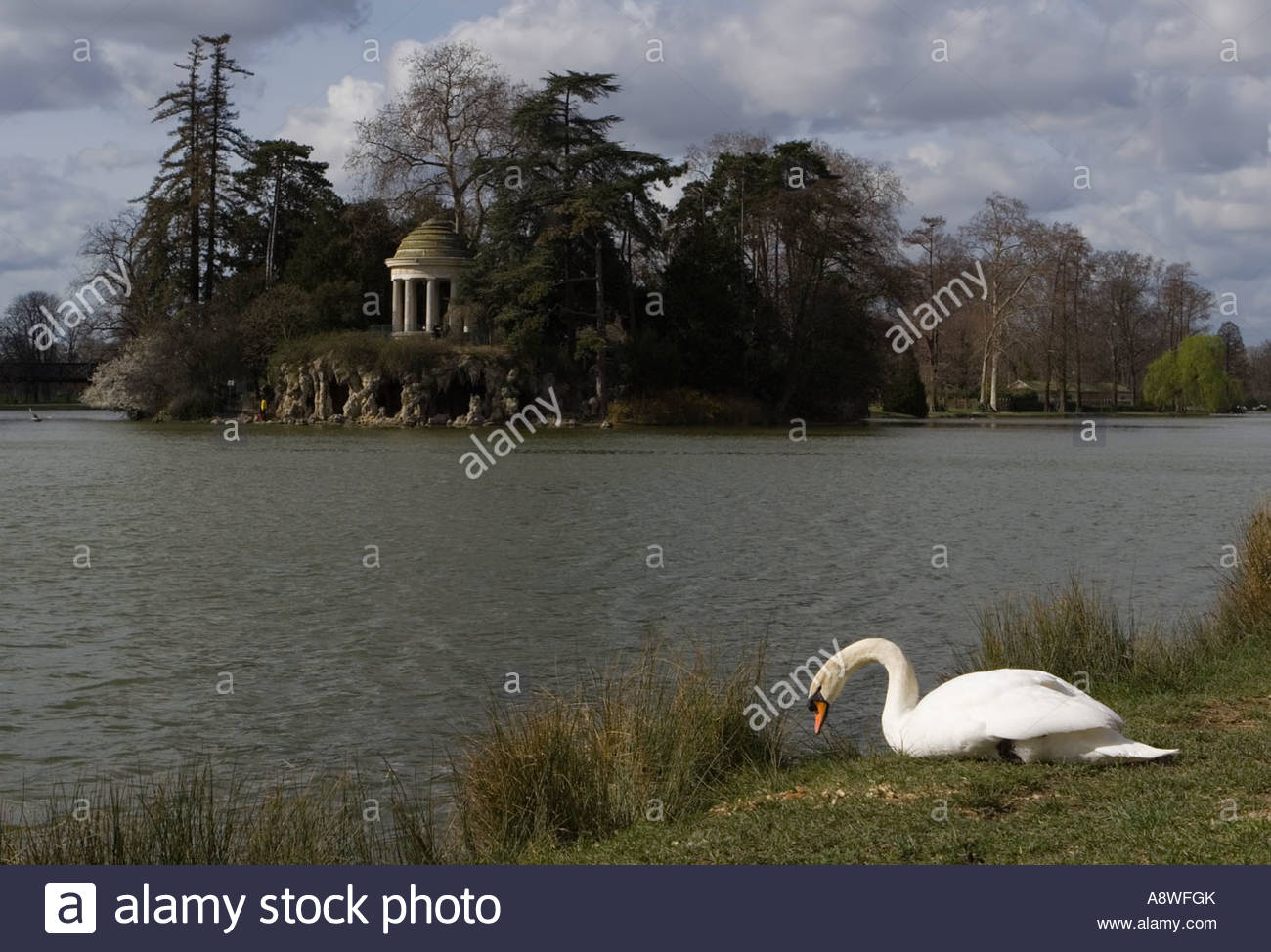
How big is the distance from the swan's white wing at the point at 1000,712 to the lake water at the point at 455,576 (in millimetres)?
1677

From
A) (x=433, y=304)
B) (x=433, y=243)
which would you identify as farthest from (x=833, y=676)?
(x=433, y=243)

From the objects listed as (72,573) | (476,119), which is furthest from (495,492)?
(476,119)

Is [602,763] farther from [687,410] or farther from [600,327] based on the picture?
[687,410]

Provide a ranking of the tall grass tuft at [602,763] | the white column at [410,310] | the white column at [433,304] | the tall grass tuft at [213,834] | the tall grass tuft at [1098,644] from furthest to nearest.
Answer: the white column at [410,310], the white column at [433,304], the tall grass tuft at [1098,644], the tall grass tuft at [602,763], the tall grass tuft at [213,834]

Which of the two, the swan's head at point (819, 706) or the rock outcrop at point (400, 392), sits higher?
the rock outcrop at point (400, 392)

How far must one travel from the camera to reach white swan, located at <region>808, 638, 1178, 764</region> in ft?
24.8

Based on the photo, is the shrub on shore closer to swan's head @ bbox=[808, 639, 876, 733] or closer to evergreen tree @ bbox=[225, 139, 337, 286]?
evergreen tree @ bbox=[225, 139, 337, 286]

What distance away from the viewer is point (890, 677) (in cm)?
875

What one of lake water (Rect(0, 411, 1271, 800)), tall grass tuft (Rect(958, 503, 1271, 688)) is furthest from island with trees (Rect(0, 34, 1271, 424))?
tall grass tuft (Rect(958, 503, 1271, 688))

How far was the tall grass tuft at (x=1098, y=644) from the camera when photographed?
34.7 ft

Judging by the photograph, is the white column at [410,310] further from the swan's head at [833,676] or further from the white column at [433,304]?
the swan's head at [833,676]

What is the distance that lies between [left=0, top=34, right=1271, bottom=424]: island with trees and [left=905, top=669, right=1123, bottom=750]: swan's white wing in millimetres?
49927

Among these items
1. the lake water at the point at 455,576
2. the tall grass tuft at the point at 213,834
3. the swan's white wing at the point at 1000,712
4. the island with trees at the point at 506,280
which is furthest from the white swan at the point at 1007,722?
the island with trees at the point at 506,280

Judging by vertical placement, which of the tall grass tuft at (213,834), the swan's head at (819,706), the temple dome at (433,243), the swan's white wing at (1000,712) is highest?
the temple dome at (433,243)
